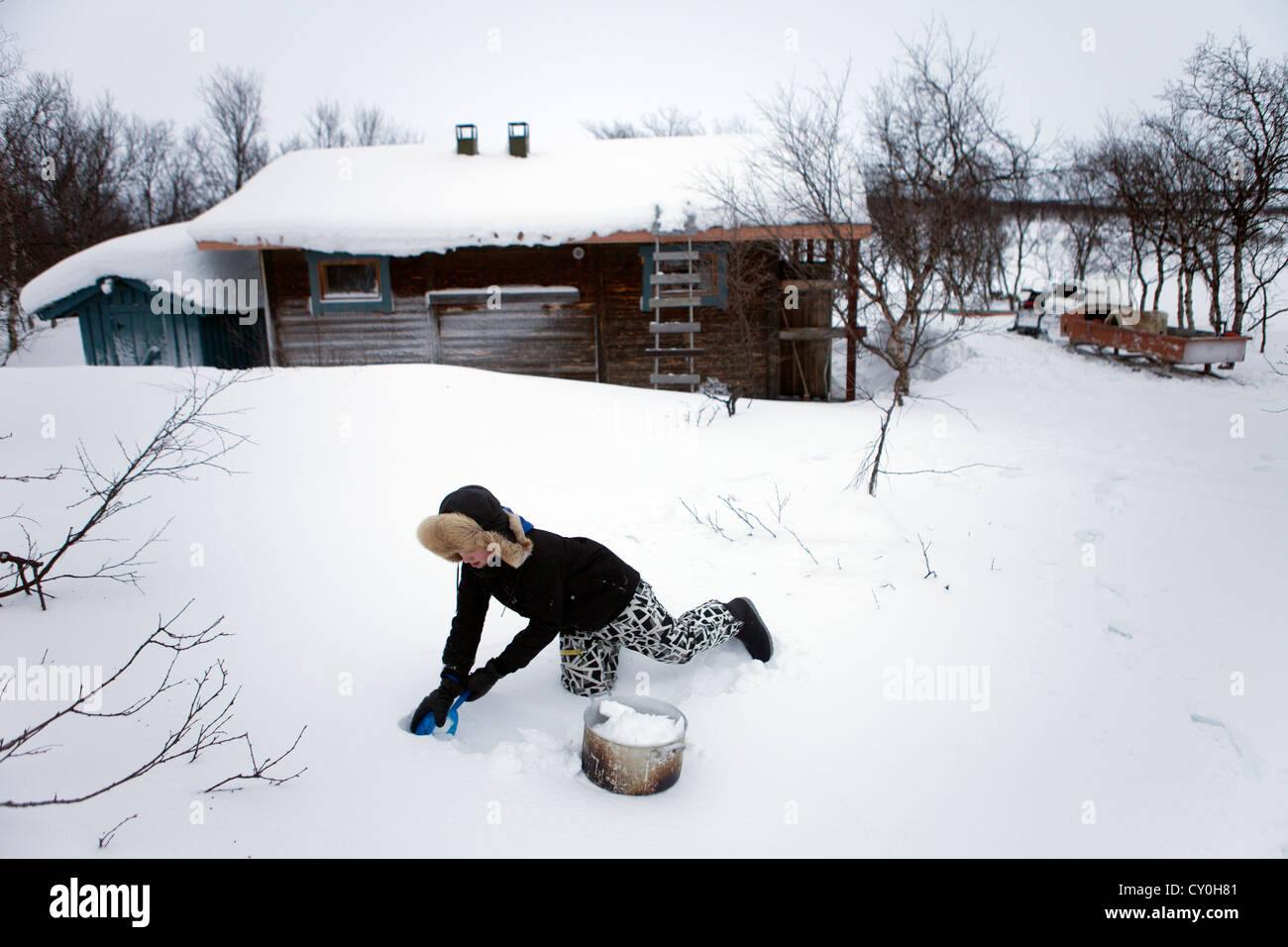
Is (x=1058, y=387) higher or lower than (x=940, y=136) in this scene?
lower

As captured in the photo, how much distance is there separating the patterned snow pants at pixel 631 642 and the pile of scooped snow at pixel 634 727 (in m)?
0.40

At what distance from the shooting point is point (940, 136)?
20281 millimetres

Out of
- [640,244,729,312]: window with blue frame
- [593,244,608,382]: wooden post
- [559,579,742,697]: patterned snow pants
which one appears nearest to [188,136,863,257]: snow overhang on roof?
[640,244,729,312]: window with blue frame

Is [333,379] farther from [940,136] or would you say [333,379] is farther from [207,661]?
[940,136]

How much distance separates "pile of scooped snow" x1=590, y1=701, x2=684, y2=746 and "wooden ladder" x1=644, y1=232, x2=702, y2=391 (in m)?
8.87

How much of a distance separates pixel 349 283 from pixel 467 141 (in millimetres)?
3929

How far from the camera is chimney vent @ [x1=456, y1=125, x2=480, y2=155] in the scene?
14.2 metres

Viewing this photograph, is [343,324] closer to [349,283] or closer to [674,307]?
[349,283]

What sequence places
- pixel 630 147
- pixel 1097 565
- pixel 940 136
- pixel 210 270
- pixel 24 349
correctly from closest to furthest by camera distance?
pixel 1097 565
pixel 210 270
pixel 630 147
pixel 24 349
pixel 940 136

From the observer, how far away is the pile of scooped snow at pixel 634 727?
2.77m

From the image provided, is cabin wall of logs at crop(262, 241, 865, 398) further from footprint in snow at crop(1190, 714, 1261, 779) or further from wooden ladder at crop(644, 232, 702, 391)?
footprint in snow at crop(1190, 714, 1261, 779)

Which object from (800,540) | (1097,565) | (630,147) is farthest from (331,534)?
(630,147)

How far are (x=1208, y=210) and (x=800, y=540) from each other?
12.0 m

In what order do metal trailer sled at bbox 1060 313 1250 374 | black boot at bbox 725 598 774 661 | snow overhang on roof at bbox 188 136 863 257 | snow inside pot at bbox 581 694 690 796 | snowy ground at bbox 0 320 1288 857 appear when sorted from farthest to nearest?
metal trailer sled at bbox 1060 313 1250 374 → snow overhang on roof at bbox 188 136 863 257 → black boot at bbox 725 598 774 661 → snow inside pot at bbox 581 694 690 796 → snowy ground at bbox 0 320 1288 857
